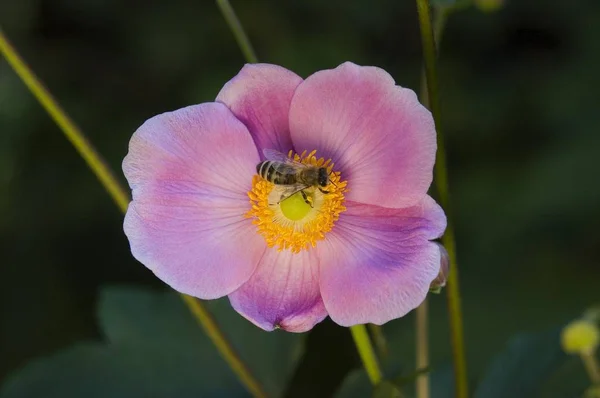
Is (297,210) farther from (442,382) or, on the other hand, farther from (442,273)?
(442,382)

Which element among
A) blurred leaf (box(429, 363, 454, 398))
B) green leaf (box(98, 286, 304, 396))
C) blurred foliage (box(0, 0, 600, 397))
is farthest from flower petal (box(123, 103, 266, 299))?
blurred foliage (box(0, 0, 600, 397))

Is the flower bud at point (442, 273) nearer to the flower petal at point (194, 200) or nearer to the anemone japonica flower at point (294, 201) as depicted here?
the anemone japonica flower at point (294, 201)

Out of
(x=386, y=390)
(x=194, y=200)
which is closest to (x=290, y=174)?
(x=194, y=200)

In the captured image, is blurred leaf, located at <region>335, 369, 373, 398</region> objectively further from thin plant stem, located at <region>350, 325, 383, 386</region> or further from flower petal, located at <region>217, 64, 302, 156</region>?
flower petal, located at <region>217, 64, 302, 156</region>

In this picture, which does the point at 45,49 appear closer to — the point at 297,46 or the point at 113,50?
the point at 113,50

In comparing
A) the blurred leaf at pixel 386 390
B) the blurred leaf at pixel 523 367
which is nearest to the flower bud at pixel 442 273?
the blurred leaf at pixel 386 390

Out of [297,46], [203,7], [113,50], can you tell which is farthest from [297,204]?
[113,50]
